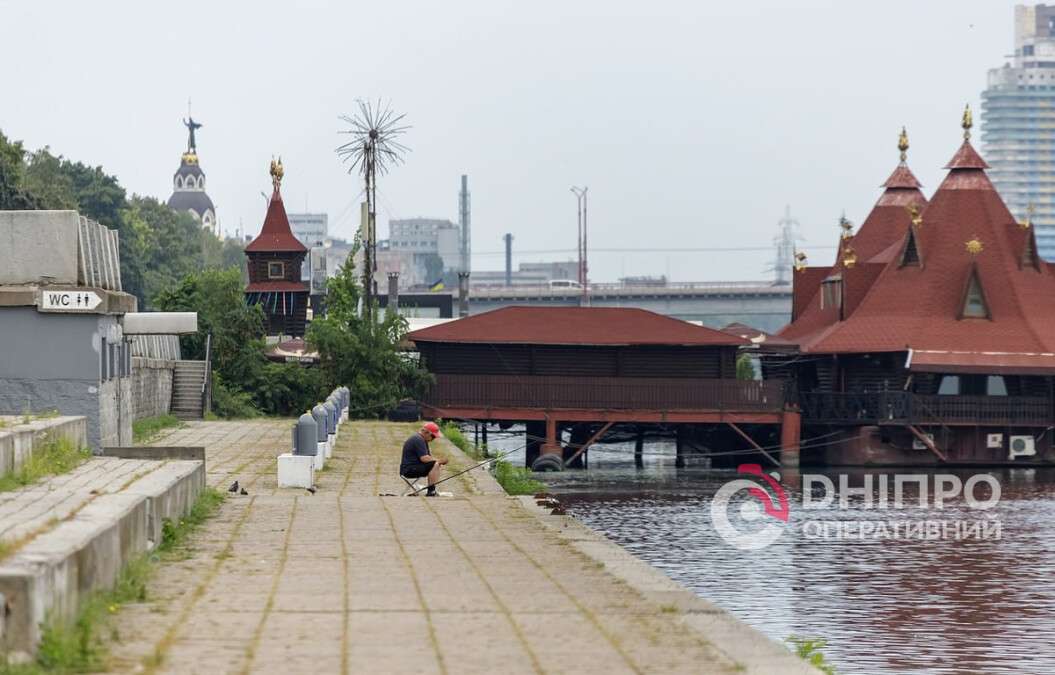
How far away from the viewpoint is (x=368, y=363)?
5772 centimetres

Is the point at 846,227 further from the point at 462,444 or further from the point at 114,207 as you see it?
the point at 114,207

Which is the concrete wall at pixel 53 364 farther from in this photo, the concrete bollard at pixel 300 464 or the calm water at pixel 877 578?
the calm water at pixel 877 578

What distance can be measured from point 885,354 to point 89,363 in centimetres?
4031

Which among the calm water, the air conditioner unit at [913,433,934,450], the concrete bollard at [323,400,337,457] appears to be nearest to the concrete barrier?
the calm water

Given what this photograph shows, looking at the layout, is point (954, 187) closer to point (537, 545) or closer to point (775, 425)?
point (775, 425)

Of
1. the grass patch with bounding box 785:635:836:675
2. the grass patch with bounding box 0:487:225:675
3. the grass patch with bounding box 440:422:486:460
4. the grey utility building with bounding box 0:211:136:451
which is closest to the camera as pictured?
the grass patch with bounding box 0:487:225:675

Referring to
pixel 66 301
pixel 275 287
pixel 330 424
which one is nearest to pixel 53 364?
pixel 66 301

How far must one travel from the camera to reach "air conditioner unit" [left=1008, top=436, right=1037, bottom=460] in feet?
186

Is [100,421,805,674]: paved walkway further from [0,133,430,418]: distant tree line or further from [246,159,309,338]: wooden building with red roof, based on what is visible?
[246,159,309,338]: wooden building with red roof

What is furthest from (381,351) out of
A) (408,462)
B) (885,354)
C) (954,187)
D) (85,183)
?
(85,183)

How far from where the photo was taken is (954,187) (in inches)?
2441

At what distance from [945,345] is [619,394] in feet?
35.6

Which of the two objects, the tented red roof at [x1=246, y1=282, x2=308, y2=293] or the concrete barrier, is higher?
the tented red roof at [x1=246, y1=282, x2=308, y2=293]

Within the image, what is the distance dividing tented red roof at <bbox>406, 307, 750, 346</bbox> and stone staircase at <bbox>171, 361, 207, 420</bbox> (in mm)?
8624
